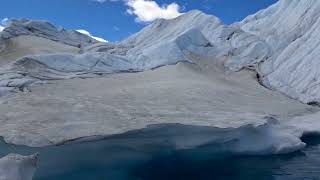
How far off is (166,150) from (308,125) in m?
4.42

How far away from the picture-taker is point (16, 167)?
251 inches

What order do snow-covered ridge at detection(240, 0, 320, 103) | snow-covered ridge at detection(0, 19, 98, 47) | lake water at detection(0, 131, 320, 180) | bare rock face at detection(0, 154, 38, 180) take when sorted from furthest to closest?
snow-covered ridge at detection(0, 19, 98, 47) → snow-covered ridge at detection(240, 0, 320, 103) → lake water at detection(0, 131, 320, 180) → bare rock face at detection(0, 154, 38, 180)

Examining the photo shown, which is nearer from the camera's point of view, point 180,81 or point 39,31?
point 180,81

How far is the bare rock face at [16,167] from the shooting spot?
6.26 metres

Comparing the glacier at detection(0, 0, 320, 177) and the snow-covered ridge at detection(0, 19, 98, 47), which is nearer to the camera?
the glacier at detection(0, 0, 320, 177)

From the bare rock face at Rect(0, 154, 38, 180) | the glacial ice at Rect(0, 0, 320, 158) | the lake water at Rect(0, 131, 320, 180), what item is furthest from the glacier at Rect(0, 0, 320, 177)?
the bare rock face at Rect(0, 154, 38, 180)

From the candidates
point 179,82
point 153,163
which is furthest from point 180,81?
point 153,163

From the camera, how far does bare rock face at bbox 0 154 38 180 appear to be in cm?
626

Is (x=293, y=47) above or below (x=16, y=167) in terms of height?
above

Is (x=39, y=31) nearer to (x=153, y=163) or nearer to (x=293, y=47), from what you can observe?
(x=293, y=47)

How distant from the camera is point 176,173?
31.0 feet

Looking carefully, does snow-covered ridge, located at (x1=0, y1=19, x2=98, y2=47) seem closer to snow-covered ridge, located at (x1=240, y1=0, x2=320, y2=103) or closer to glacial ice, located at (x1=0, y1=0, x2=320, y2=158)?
glacial ice, located at (x1=0, y1=0, x2=320, y2=158)

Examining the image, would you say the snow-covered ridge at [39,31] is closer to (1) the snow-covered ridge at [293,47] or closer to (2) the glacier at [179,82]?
(2) the glacier at [179,82]

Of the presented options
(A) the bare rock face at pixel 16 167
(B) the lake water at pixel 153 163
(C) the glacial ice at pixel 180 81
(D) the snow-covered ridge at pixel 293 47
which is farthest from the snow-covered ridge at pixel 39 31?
(A) the bare rock face at pixel 16 167
